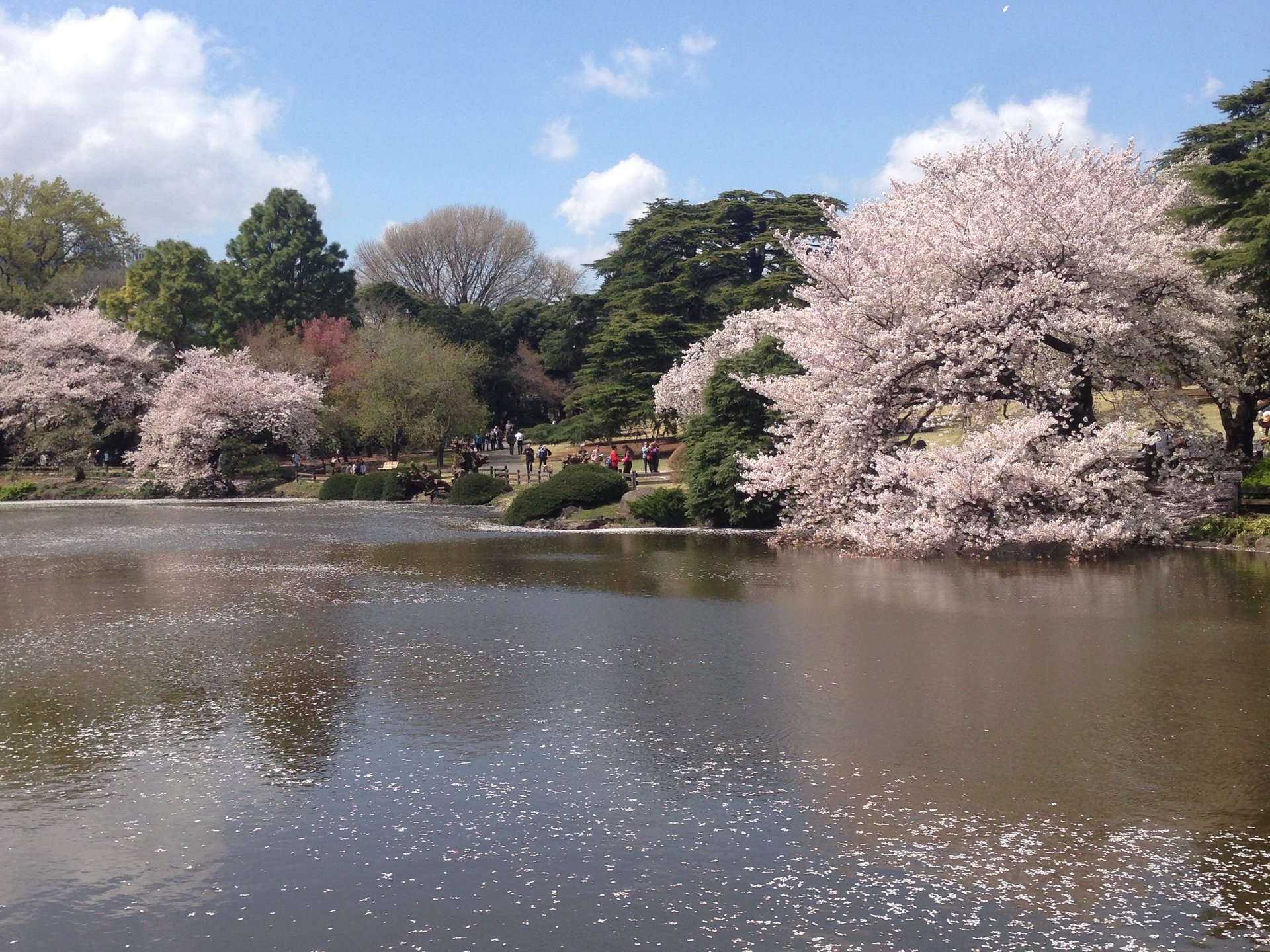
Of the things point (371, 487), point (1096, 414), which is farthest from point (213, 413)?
point (1096, 414)

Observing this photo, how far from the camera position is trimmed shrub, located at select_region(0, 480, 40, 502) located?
40250 millimetres

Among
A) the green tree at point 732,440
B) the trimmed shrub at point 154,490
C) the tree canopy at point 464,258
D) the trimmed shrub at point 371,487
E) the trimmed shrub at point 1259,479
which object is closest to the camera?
the trimmed shrub at point 1259,479

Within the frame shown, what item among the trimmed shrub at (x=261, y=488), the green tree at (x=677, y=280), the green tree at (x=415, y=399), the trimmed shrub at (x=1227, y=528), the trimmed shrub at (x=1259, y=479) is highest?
the green tree at (x=677, y=280)

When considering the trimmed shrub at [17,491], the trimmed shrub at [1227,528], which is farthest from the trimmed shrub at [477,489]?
the trimmed shrub at [1227,528]

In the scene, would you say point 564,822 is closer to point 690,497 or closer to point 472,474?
point 690,497

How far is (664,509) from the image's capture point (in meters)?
25.9

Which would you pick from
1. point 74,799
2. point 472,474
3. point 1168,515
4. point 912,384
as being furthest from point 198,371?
point 74,799

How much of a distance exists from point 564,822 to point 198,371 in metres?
46.4

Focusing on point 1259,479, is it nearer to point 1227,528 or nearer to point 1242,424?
point 1227,528

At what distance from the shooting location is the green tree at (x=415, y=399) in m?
44.7

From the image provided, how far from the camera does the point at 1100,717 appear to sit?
8.34 meters

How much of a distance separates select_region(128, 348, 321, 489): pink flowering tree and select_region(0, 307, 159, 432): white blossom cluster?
2.25 meters

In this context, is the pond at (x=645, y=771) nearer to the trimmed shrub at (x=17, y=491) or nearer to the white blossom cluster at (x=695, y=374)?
the white blossom cluster at (x=695, y=374)

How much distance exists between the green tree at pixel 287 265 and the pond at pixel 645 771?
5030 centimetres
